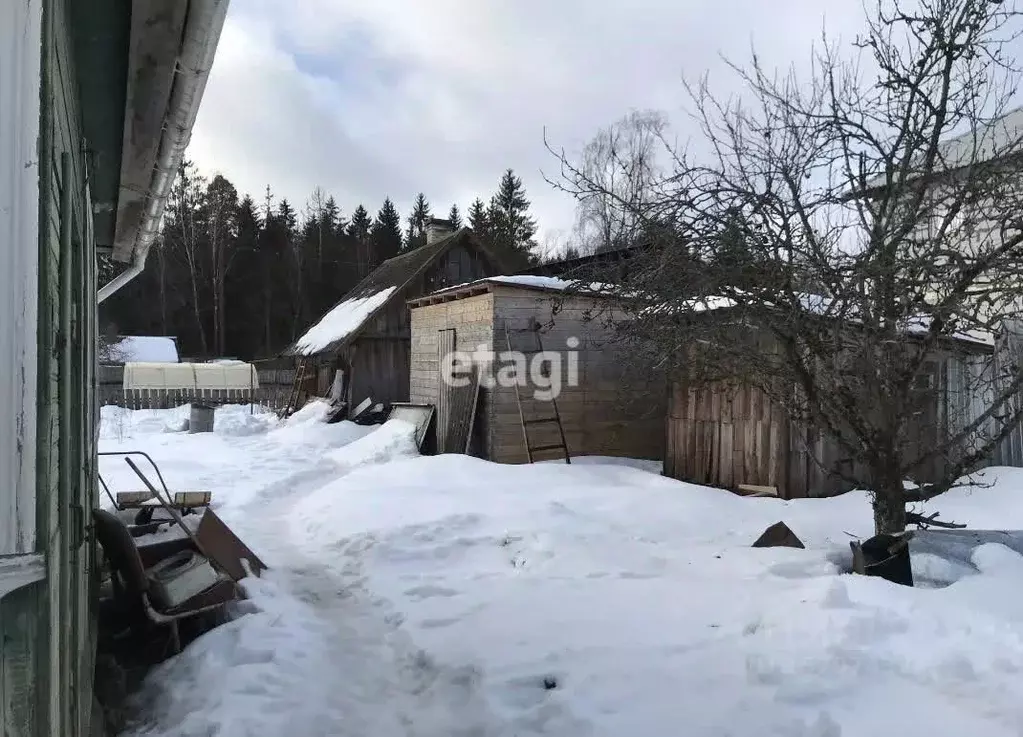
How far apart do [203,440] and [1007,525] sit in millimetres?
15049

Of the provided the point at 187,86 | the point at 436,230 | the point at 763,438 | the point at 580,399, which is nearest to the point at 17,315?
the point at 187,86

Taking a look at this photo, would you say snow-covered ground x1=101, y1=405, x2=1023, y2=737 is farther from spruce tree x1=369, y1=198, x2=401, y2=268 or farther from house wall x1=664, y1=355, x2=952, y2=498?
spruce tree x1=369, y1=198, x2=401, y2=268

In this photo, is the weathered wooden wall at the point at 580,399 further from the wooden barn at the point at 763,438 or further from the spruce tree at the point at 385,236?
the spruce tree at the point at 385,236

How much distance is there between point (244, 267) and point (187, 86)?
43341mm

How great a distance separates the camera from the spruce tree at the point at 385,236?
154ft

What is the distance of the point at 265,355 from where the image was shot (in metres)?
42.4

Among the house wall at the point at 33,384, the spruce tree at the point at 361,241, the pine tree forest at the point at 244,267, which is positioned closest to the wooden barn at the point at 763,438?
the house wall at the point at 33,384

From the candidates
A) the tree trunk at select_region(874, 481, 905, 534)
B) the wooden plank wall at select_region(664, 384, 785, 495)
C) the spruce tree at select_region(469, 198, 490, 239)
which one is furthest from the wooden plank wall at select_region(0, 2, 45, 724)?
the spruce tree at select_region(469, 198, 490, 239)

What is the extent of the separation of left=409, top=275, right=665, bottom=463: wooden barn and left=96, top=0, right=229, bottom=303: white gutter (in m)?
7.33

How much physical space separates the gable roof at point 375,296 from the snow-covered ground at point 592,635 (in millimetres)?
11501

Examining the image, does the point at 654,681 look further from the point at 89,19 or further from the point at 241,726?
the point at 89,19

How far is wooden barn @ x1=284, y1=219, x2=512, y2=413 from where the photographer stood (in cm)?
1934

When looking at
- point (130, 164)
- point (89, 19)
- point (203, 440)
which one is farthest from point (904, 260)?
point (203, 440)

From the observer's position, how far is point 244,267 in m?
43.6
